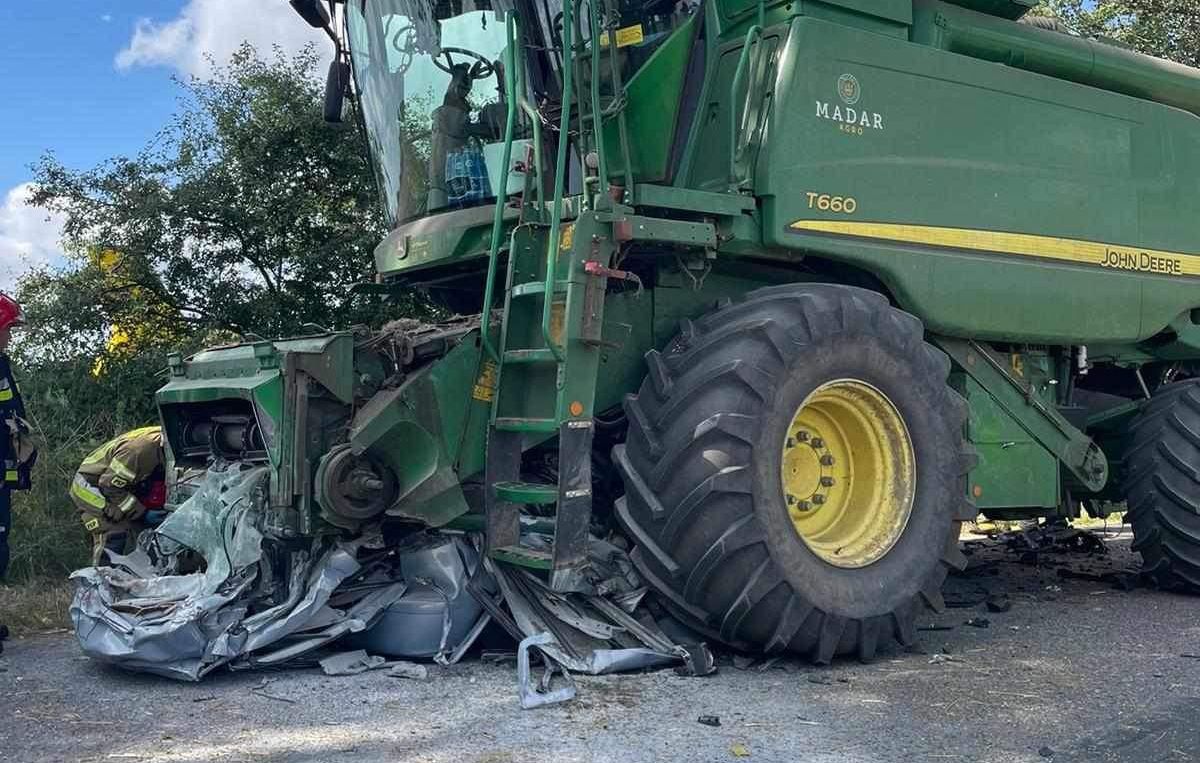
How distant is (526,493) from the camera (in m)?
4.81

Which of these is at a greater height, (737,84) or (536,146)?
(737,84)

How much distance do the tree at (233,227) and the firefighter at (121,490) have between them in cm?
428

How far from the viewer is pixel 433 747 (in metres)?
3.69

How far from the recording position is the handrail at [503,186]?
5043 millimetres

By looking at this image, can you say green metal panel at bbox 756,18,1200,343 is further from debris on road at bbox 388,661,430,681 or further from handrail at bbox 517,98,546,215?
debris on road at bbox 388,661,430,681

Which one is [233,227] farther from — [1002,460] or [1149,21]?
[1149,21]

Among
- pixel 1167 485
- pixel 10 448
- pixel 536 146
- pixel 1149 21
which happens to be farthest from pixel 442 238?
pixel 1149 21

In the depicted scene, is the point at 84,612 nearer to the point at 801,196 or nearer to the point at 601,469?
the point at 601,469

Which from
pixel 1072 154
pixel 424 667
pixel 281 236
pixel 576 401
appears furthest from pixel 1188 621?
pixel 281 236

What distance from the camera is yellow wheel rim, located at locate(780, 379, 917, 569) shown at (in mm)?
5211

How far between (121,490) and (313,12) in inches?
115

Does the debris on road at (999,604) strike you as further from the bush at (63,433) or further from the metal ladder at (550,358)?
the bush at (63,433)

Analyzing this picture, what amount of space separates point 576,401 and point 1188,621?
369 centimetres

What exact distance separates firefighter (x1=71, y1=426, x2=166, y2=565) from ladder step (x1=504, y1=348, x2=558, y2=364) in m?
2.73
